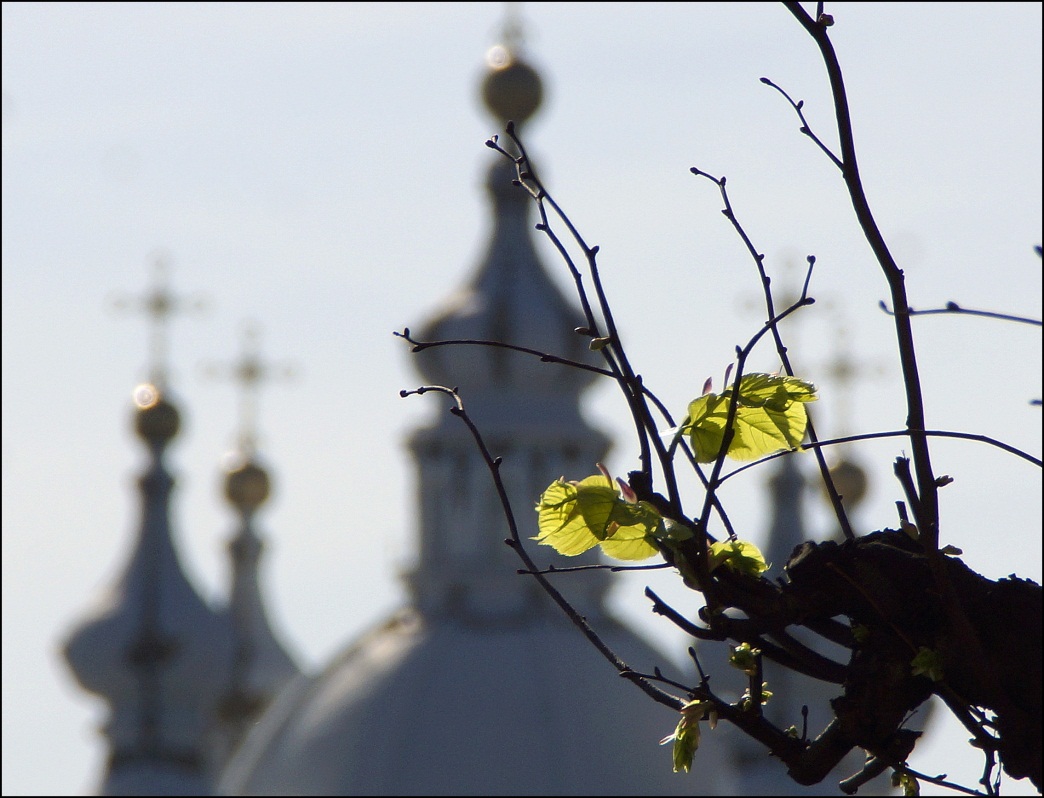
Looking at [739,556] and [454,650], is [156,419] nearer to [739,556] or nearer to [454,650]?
[454,650]

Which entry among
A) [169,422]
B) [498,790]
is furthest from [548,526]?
[169,422]

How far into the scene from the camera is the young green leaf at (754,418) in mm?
3646

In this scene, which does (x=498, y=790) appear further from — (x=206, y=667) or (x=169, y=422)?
(x=169, y=422)

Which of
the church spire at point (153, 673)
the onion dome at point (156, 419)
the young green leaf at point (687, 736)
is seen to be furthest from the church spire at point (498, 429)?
the young green leaf at point (687, 736)

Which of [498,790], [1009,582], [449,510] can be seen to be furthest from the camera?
[449,510]

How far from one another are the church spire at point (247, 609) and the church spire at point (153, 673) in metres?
0.32

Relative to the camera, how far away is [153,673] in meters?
23.2

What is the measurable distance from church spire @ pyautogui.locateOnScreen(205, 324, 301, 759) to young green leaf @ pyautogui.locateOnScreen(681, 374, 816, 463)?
2030 centimetres

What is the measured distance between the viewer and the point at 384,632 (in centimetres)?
2142

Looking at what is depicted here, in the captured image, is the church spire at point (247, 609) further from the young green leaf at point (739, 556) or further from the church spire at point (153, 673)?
the young green leaf at point (739, 556)

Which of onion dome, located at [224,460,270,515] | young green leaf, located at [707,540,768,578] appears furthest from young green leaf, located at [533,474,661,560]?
onion dome, located at [224,460,270,515]

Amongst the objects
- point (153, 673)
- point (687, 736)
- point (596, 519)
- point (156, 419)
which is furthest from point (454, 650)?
point (596, 519)

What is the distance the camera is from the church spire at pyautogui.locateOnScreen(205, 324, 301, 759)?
78.2 ft

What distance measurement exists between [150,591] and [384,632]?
3.24 m
